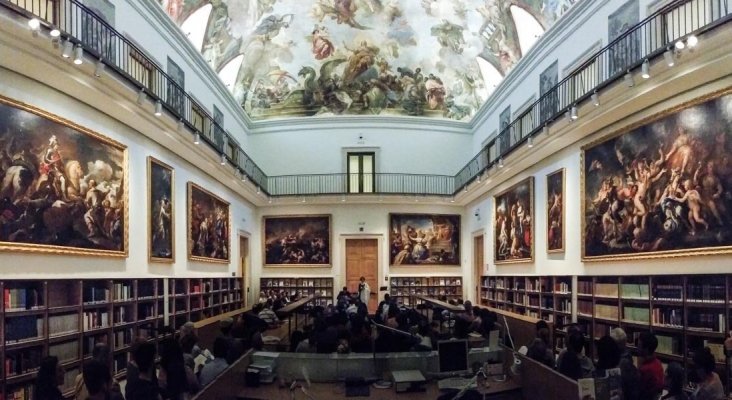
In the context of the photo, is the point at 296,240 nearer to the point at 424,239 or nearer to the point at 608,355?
the point at 424,239

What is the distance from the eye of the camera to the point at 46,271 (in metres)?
9.63

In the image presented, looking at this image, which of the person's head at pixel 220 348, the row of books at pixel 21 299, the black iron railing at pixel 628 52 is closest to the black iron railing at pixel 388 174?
the black iron railing at pixel 628 52

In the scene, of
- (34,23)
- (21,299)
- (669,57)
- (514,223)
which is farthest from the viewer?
(514,223)

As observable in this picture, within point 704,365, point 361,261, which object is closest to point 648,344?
point 704,365

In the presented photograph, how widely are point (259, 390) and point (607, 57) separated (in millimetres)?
11179

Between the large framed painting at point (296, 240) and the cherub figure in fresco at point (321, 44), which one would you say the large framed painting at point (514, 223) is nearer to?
the large framed painting at point (296, 240)

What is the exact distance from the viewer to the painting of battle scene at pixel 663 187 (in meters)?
9.37

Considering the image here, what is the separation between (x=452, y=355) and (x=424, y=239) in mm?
20368

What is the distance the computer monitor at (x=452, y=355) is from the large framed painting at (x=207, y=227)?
11.3 metres

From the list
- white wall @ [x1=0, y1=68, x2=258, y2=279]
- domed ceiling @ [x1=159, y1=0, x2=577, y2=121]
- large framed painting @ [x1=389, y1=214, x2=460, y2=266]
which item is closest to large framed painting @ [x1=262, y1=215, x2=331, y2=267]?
large framed painting @ [x1=389, y1=214, x2=460, y2=266]

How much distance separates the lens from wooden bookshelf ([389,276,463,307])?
27.0 m

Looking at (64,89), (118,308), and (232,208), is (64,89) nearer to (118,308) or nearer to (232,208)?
(118,308)

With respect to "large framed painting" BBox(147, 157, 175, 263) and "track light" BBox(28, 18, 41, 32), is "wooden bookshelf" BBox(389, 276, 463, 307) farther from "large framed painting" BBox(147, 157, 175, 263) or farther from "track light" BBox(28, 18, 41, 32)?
"track light" BBox(28, 18, 41, 32)

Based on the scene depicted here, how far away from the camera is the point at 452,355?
7.12 meters
